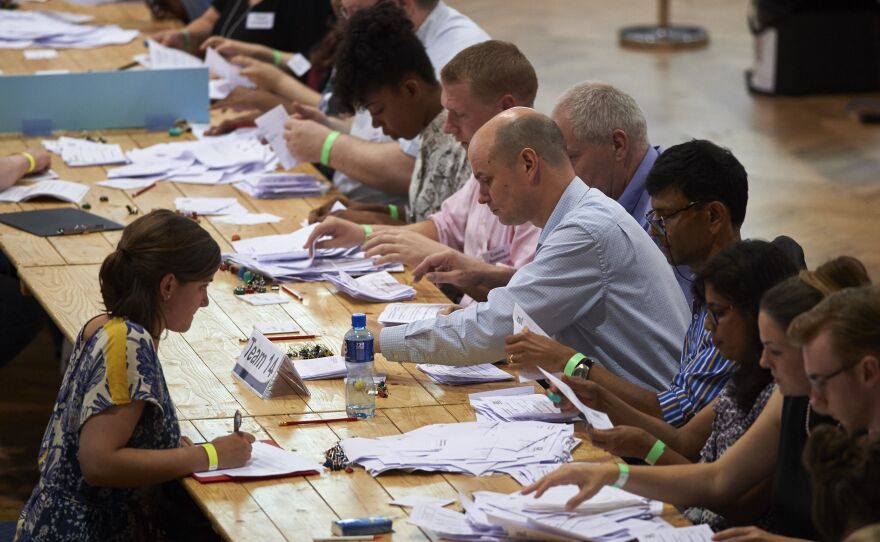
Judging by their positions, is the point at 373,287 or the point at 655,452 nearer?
the point at 655,452

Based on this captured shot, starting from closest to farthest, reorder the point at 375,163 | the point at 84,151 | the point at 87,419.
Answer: the point at 87,419 < the point at 375,163 < the point at 84,151

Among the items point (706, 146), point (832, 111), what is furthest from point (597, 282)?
point (832, 111)

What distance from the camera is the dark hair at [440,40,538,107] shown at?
4.67 metres

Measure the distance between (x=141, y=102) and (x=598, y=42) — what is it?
681 centimetres

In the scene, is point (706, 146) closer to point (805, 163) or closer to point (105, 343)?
point (105, 343)

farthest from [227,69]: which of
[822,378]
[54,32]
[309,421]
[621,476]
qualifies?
[822,378]

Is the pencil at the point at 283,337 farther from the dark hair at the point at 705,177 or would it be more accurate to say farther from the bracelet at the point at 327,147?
the bracelet at the point at 327,147

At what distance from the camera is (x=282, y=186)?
5781 millimetres

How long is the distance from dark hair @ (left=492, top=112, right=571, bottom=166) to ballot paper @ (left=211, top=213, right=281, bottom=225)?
167cm

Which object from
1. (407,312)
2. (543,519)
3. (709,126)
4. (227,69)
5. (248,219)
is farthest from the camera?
(709,126)

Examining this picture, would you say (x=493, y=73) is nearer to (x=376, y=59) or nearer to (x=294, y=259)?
(x=376, y=59)

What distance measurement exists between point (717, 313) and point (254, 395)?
1.27 meters

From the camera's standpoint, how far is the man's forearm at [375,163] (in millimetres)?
5660

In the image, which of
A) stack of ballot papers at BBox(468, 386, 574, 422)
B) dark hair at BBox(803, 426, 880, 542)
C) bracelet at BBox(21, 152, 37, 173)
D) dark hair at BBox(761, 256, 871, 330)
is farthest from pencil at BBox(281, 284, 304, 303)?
dark hair at BBox(803, 426, 880, 542)
